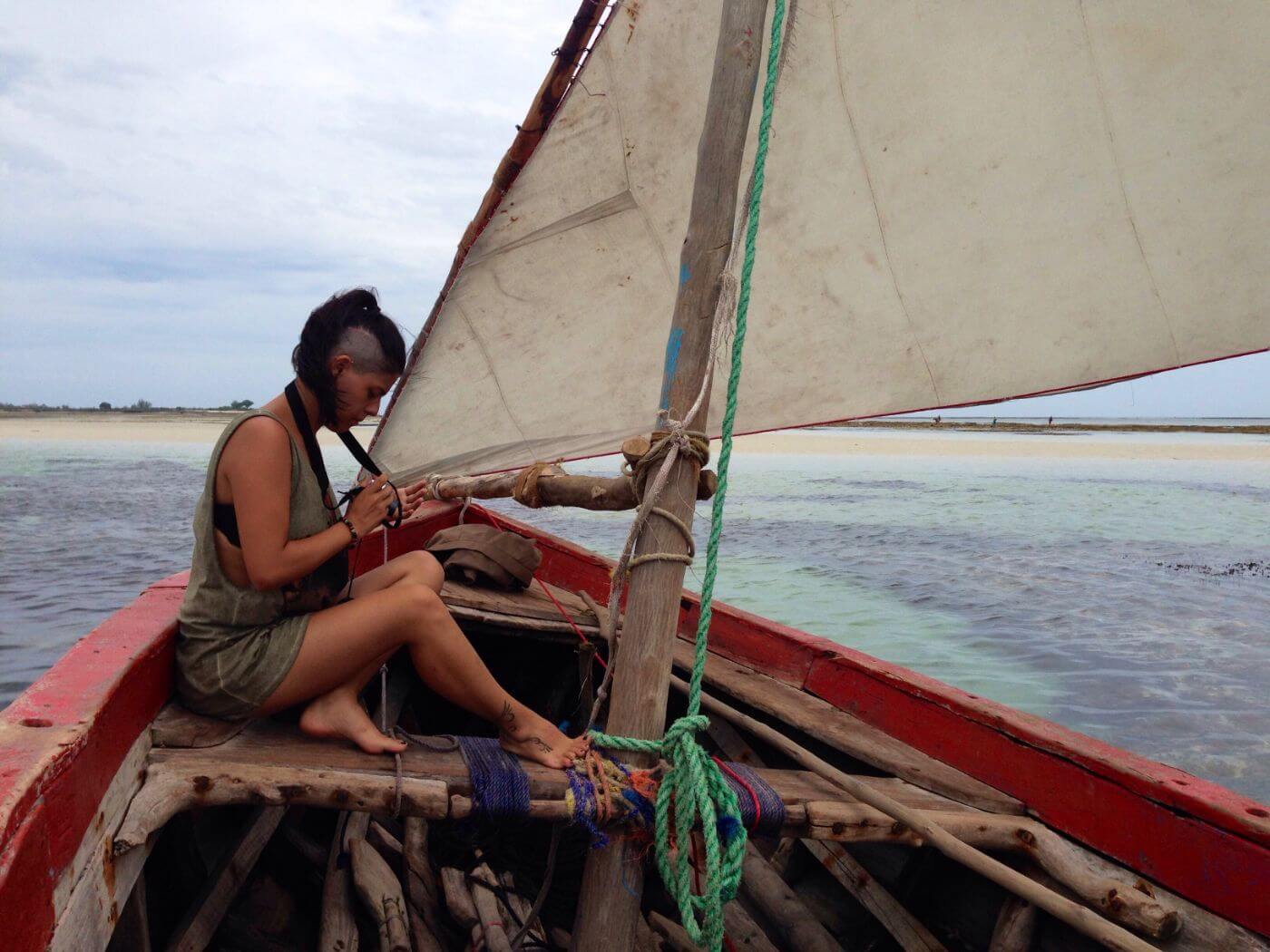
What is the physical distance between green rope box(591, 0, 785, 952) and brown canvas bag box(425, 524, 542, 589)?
78.7 inches

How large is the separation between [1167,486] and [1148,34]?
19.4m

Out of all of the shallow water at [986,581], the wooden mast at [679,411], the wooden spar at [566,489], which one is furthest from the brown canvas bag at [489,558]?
the wooden mast at [679,411]

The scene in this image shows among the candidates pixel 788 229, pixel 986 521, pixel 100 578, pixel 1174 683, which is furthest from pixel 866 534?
pixel 788 229

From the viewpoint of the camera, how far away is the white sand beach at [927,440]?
29.7m

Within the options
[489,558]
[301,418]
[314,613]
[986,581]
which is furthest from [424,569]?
[986,581]

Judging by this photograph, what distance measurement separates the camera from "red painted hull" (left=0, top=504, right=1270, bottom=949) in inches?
50.1

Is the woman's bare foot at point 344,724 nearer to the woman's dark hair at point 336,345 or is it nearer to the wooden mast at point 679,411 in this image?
the wooden mast at point 679,411

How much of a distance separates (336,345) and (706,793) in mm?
1243

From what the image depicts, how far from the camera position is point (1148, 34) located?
2.41m

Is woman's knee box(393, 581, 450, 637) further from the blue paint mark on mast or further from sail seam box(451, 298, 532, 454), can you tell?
sail seam box(451, 298, 532, 454)

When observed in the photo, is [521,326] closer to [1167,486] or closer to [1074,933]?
[1074,933]

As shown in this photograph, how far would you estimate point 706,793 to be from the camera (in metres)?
1.66

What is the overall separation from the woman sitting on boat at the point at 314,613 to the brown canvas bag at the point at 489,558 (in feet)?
5.37

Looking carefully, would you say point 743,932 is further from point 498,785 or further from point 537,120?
point 537,120
